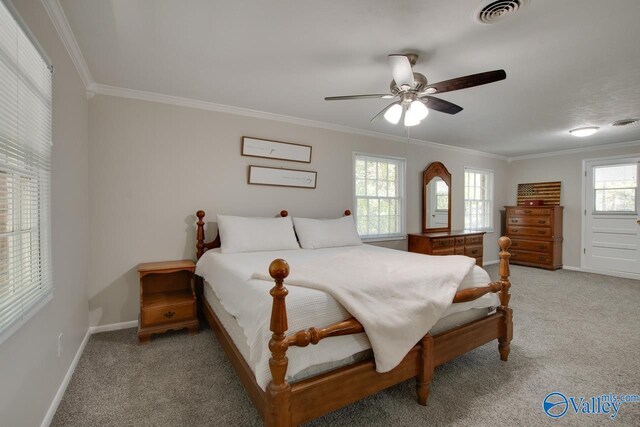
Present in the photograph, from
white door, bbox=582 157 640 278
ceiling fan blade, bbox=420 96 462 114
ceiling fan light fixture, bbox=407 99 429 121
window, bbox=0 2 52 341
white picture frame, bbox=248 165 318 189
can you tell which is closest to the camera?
window, bbox=0 2 52 341

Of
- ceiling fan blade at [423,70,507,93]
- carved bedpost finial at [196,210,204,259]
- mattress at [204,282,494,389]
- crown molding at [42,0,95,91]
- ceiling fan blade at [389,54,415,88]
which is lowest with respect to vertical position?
mattress at [204,282,494,389]

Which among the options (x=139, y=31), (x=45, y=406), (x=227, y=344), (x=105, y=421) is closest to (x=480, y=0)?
(x=139, y=31)

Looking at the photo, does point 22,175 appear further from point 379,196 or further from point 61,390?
point 379,196

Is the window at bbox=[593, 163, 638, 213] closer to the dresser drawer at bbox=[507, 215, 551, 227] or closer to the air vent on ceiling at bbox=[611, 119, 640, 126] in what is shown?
the dresser drawer at bbox=[507, 215, 551, 227]

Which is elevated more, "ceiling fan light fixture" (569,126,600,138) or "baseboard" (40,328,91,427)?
"ceiling fan light fixture" (569,126,600,138)

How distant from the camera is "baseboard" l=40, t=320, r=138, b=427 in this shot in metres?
1.60

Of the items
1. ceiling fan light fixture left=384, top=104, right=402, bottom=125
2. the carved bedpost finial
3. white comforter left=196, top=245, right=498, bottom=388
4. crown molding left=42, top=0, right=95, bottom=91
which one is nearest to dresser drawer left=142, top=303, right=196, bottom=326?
the carved bedpost finial

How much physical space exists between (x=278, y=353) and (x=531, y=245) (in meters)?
6.12

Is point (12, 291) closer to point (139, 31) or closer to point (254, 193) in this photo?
point (139, 31)

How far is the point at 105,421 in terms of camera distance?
1614 millimetres

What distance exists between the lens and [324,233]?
11.4 feet

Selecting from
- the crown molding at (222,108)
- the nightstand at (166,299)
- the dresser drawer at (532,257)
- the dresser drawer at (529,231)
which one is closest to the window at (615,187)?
the dresser drawer at (529,231)

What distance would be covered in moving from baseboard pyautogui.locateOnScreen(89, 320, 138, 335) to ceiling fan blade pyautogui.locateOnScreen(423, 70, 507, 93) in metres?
3.33

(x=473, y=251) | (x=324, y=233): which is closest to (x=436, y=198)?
(x=473, y=251)
